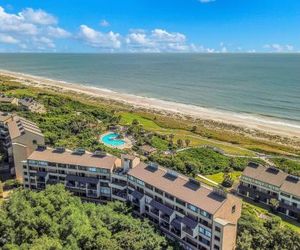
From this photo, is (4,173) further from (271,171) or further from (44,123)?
(271,171)

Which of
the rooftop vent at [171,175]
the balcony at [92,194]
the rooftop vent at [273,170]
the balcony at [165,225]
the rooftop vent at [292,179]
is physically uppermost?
the rooftop vent at [171,175]

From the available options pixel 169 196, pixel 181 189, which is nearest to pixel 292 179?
pixel 181 189

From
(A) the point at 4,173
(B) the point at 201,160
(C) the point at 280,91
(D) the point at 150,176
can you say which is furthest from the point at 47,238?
(C) the point at 280,91

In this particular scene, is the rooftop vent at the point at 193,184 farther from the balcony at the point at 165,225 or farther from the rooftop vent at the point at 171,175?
the balcony at the point at 165,225

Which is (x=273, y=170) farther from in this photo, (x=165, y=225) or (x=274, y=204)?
(x=165, y=225)

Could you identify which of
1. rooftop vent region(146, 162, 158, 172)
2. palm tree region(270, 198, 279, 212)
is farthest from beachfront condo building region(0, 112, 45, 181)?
palm tree region(270, 198, 279, 212)

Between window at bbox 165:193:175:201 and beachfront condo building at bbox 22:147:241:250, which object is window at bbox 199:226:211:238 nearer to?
beachfront condo building at bbox 22:147:241:250

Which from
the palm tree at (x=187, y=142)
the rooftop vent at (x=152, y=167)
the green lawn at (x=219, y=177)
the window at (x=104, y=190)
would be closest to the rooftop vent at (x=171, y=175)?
the rooftop vent at (x=152, y=167)
